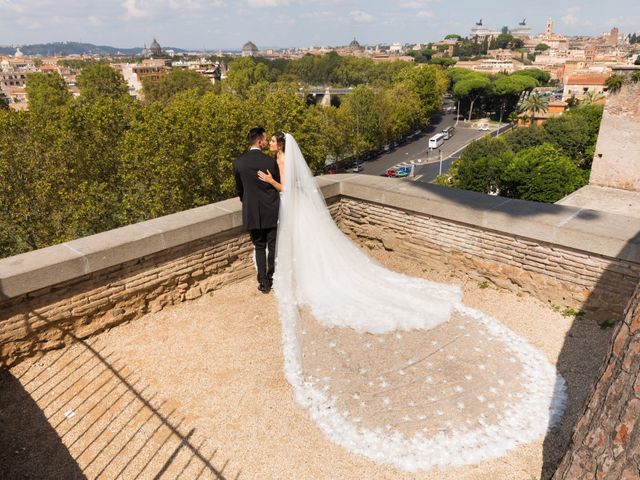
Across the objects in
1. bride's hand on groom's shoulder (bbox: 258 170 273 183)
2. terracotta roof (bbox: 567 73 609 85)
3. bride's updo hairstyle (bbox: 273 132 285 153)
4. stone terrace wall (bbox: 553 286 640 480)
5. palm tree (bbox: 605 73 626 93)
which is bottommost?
stone terrace wall (bbox: 553 286 640 480)

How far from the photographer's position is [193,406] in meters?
3.77

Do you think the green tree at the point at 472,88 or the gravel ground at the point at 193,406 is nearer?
the gravel ground at the point at 193,406

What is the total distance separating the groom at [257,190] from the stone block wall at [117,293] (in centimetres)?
60

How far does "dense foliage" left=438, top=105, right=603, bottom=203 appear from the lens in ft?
90.6

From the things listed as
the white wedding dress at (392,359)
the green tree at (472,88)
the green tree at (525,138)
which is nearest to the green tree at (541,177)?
the green tree at (525,138)

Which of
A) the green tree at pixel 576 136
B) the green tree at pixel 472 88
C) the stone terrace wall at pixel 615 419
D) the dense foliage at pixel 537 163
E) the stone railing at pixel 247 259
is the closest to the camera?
the stone terrace wall at pixel 615 419

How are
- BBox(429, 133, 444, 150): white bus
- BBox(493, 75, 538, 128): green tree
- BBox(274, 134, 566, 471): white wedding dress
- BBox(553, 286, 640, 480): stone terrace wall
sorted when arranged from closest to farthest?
BBox(553, 286, 640, 480): stone terrace wall < BBox(274, 134, 566, 471): white wedding dress < BBox(429, 133, 444, 150): white bus < BBox(493, 75, 538, 128): green tree

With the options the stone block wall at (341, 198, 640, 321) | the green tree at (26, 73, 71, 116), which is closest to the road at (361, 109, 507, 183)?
the green tree at (26, 73, 71, 116)

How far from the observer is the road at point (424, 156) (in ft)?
173

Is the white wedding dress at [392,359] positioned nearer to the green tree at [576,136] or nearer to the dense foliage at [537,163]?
the dense foliage at [537,163]

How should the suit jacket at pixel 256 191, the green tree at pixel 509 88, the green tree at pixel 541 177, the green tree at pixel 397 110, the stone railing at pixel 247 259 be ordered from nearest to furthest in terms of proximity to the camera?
the stone railing at pixel 247 259
the suit jacket at pixel 256 191
the green tree at pixel 541 177
the green tree at pixel 397 110
the green tree at pixel 509 88

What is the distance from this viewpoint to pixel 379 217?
661 centimetres

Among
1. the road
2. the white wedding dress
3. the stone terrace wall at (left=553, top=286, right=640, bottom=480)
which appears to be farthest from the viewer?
the road

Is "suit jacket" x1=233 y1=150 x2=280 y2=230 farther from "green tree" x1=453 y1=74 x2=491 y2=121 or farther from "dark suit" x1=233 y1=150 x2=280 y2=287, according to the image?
"green tree" x1=453 y1=74 x2=491 y2=121
